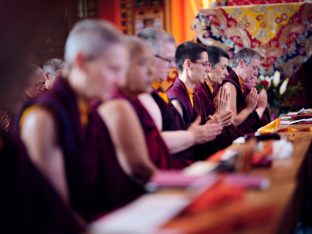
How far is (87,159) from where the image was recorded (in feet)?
8.11

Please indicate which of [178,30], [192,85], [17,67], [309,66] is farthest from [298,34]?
[17,67]

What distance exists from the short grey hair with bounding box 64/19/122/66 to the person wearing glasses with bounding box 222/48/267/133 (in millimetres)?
2935

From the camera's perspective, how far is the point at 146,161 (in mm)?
2660

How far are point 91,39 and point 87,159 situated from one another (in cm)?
47

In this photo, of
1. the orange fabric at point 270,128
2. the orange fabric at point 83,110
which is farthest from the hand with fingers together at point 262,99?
the orange fabric at point 83,110

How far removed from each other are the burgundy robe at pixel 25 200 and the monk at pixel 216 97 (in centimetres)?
267

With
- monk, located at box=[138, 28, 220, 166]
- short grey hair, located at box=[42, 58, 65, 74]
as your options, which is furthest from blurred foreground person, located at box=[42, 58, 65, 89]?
monk, located at box=[138, 28, 220, 166]

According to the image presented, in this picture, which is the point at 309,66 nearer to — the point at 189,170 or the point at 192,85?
the point at 192,85

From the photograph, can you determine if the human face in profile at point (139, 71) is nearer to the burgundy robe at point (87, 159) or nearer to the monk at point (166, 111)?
the monk at point (166, 111)

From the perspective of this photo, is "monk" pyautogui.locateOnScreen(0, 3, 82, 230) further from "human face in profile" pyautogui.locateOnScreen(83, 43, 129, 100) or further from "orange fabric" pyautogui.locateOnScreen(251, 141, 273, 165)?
"orange fabric" pyautogui.locateOnScreen(251, 141, 273, 165)

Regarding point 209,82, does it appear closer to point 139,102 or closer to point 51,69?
point 51,69

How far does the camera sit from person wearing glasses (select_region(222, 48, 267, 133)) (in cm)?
529

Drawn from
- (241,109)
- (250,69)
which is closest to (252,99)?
(241,109)

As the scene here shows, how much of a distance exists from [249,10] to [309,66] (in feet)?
3.29
